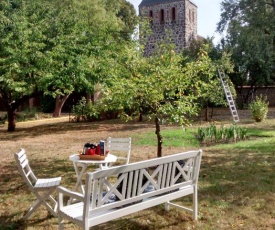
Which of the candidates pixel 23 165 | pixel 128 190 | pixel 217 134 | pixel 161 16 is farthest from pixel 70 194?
pixel 161 16

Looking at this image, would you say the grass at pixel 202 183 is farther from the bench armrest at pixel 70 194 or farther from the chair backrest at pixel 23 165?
the bench armrest at pixel 70 194

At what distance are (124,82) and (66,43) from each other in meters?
8.88

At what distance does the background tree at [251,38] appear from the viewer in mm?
21297

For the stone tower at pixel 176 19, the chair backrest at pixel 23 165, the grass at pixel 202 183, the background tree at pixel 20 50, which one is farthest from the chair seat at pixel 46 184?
the stone tower at pixel 176 19

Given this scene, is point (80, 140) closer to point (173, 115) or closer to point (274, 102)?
point (173, 115)

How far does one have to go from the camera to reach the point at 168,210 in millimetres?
4711

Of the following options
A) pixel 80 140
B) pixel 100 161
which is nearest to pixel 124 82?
pixel 100 161

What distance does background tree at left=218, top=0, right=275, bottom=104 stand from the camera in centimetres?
2130

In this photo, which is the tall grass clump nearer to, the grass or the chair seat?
the grass

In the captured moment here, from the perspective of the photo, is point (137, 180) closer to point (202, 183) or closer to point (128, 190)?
point (128, 190)

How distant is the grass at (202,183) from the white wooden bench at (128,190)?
48 centimetres

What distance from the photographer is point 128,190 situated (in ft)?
12.0

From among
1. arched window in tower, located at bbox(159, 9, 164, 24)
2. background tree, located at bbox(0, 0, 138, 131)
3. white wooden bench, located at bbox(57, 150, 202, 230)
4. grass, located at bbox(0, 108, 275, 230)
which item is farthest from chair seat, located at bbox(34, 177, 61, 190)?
arched window in tower, located at bbox(159, 9, 164, 24)

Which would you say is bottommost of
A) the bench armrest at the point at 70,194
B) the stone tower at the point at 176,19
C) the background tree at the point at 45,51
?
A: the bench armrest at the point at 70,194
